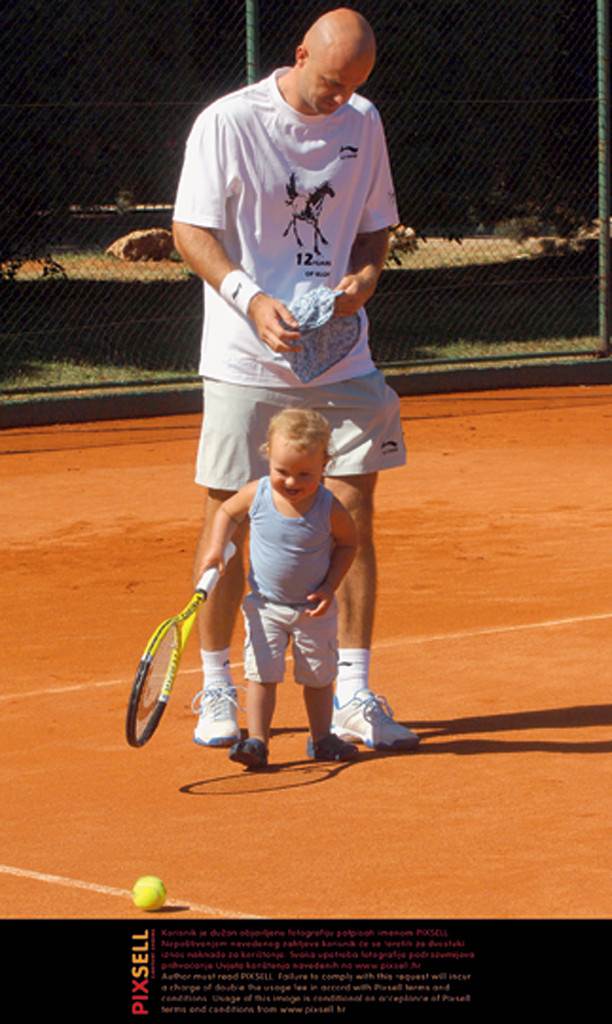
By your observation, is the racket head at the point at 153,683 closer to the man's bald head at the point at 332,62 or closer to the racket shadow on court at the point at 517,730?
the racket shadow on court at the point at 517,730

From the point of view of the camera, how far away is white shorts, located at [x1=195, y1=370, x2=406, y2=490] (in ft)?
17.7

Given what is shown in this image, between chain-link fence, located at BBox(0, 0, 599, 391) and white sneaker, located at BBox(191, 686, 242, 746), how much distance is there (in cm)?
851

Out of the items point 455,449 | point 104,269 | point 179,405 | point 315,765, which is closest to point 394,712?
point 315,765

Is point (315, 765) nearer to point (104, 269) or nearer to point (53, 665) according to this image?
point (53, 665)

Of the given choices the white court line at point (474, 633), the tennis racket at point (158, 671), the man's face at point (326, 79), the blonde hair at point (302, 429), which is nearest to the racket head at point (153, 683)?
the tennis racket at point (158, 671)

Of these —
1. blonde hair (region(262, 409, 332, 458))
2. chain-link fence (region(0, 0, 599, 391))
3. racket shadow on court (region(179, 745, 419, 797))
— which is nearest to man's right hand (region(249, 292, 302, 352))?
blonde hair (region(262, 409, 332, 458))

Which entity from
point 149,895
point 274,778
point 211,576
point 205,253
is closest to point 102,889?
point 149,895

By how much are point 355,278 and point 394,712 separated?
52.5 inches

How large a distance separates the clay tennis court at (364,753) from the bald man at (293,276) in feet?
1.10

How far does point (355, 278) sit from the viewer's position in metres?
5.35

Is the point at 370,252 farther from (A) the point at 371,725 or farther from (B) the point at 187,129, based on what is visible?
(B) the point at 187,129

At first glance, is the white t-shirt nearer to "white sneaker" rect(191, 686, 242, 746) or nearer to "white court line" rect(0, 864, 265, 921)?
"white sneaker" rect(191, 686, 242, 746)

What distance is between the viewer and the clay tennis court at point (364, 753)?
413cm

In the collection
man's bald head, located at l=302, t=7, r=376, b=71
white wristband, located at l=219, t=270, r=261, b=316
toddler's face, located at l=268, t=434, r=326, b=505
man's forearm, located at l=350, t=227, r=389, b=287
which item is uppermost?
man's bald head, located at l=302, t=7, r=376, b=71
